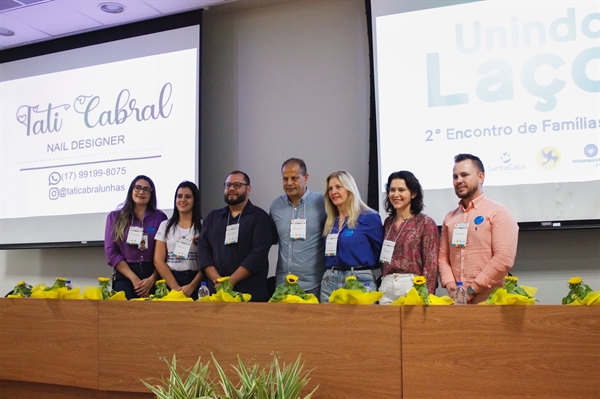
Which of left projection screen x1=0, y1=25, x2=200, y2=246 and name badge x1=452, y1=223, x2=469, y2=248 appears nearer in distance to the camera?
name badge x1=452, y1=223, x2=469, y2=248

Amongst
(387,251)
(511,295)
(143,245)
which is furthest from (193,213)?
(511,295)

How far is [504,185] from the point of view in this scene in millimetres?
3805

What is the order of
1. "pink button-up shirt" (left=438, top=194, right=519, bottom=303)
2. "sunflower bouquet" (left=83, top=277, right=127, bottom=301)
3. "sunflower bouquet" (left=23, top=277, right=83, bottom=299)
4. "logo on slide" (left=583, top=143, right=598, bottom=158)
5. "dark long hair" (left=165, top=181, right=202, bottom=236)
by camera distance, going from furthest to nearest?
"dark long hair" (left=165, top=181, right=202, bottom=236), "logo on slide" (left=583, top=143, right=598, bottom=158), "pink button-up shirt" (left=438, top=194, right=519, bottom=303), "sunflower bouquet" (left=23, top=277, right=83, bottom=299), "sunflower bouquet" (left=83, top=277, right=127, bottom=301)

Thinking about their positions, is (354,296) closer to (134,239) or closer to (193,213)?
(193,213)

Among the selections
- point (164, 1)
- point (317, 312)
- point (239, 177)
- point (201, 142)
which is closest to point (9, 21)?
point (164, 1)

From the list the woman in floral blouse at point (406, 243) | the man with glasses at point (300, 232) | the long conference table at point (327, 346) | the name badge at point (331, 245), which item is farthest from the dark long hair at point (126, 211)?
the woman in floral blouse at point (406, 243)

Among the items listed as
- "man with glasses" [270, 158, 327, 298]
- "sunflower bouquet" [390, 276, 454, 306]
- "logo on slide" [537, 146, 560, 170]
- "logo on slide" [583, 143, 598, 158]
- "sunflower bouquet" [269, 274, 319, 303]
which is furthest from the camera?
"logo on slide" [537, 146, 560, 170]

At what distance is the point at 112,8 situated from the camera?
4805 millimetres

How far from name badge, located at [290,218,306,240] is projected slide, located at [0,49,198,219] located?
1.51 meters

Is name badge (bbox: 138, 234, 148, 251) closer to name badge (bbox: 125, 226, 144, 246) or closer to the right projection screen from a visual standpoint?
name badge (bbox: 125, 226, 144, 246)

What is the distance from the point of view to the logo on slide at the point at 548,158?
368 centimetres

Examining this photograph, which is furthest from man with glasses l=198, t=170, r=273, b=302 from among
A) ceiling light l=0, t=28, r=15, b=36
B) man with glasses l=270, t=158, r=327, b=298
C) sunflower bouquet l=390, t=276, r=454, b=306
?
ceiling light l=0, t=28, r=15, b=36

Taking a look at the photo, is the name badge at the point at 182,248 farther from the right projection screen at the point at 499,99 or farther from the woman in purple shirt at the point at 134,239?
the right projection screen at the point at 499,99

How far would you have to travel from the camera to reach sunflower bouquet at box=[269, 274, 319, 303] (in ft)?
7.35
